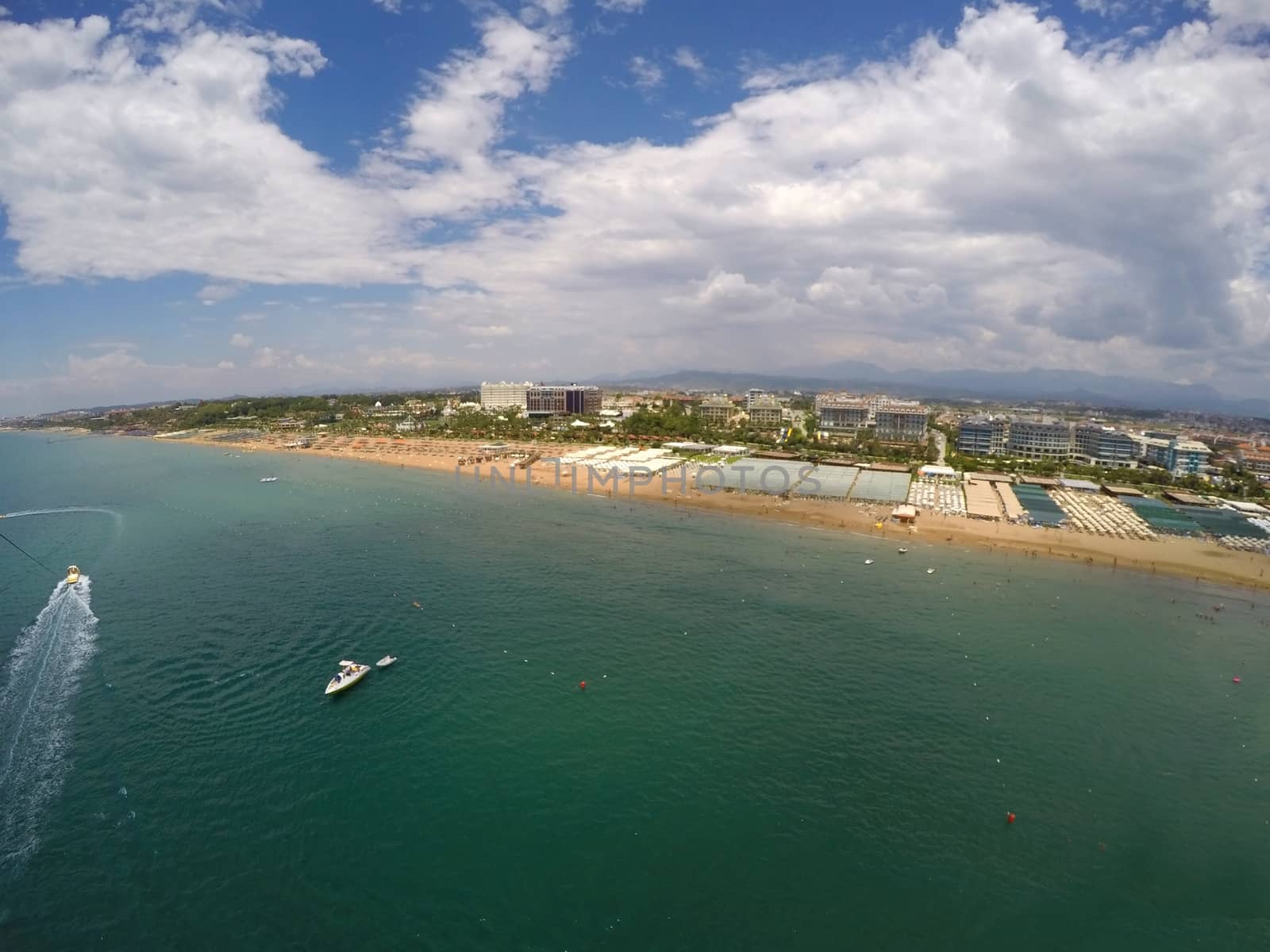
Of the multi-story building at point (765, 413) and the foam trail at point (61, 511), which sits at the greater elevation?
the multi-story building at point (765, 413)

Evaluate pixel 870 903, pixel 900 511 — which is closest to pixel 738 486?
pixel 900 511

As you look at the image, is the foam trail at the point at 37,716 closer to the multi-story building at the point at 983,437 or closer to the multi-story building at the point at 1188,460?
the multi-story building at the point at 1188,460

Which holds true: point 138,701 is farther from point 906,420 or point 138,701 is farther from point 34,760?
point 906,420

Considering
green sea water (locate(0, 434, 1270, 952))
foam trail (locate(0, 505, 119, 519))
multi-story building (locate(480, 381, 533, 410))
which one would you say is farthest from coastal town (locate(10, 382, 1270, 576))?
foam trail (locate(0, 505, 119, 519))

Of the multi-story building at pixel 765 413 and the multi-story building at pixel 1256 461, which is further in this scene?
the multi-story building at pixel 765 413

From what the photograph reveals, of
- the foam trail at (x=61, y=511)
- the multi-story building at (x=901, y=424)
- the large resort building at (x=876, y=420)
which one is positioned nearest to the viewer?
the foam trail at (x=61, y=511)

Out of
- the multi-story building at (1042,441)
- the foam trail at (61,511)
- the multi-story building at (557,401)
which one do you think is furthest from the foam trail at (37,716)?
the multi-story building at (557,401)

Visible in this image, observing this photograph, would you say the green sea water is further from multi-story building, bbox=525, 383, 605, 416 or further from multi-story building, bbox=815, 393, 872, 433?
multi-story building, bbox=525, 383, 605, 416
